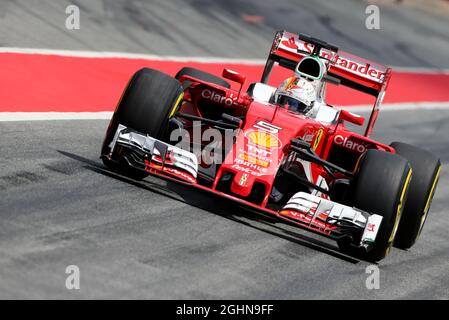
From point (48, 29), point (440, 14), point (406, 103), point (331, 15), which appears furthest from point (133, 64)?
point (440, 14)

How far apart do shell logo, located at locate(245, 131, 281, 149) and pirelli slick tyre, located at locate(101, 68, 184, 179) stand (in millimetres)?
808

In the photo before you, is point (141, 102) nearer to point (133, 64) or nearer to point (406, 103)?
point (133, 64)

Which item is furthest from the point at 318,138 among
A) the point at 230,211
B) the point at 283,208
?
the point at 283,208

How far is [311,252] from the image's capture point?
29.9ft

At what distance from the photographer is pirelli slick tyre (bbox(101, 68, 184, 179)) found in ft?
31.2

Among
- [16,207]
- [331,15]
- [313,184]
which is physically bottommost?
[16,207]

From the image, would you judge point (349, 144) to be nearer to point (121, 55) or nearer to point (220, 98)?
point (220, 98)

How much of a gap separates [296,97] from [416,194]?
1671 mm

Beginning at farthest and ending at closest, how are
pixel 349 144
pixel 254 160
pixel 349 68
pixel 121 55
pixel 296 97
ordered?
pixel 121 55 < pixel 349 68 < pixel 296 97 < pixel 349 144 < pixel 254 160

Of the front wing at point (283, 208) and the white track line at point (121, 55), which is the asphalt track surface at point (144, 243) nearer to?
the front wing at point (283, 208)

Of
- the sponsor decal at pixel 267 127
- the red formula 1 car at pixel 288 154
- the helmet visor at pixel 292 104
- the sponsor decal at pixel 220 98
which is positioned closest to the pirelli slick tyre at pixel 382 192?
the red formula 1 car at pixel 288 154

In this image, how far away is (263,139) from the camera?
31.6 feet

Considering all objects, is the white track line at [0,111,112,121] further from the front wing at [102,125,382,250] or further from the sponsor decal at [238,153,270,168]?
the sponsor decal at [238,153,270,168]

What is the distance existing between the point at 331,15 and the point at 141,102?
1687 centimetres
